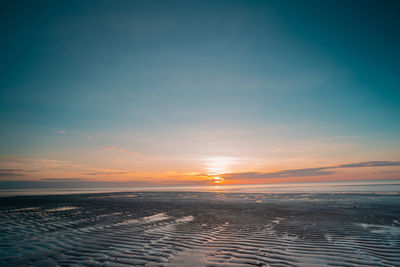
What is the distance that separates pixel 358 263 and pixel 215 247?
3.99 meters

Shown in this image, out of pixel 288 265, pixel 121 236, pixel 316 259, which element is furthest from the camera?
pixel 121 236

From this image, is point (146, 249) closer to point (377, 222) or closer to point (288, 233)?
point (288, 233)

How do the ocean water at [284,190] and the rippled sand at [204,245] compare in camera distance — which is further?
the ocean water at [284,190]

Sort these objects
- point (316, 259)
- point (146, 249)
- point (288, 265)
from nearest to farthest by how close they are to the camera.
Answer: point (288, 265) → point (316, 259) → point (146, 249)

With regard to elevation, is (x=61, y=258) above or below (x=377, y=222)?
above

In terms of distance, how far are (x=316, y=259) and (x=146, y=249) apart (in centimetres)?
508

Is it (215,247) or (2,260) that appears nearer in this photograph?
(2,260)

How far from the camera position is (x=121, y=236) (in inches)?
357

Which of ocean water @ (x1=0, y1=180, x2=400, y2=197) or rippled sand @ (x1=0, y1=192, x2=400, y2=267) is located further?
ocean water @ (x1=0, y1=180, x2=400, y2=197)

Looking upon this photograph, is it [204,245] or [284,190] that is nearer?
[204,245]

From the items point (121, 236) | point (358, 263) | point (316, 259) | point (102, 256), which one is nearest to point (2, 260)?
point (102, 256)

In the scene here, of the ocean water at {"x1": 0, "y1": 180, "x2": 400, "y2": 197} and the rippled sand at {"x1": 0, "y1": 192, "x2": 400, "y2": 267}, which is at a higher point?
the rippled sand at {"x1": 0, "y1": 192, "x2": 400, "y2": 267}

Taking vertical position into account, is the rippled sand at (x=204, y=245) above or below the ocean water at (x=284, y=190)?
above

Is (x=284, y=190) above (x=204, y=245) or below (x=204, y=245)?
below
